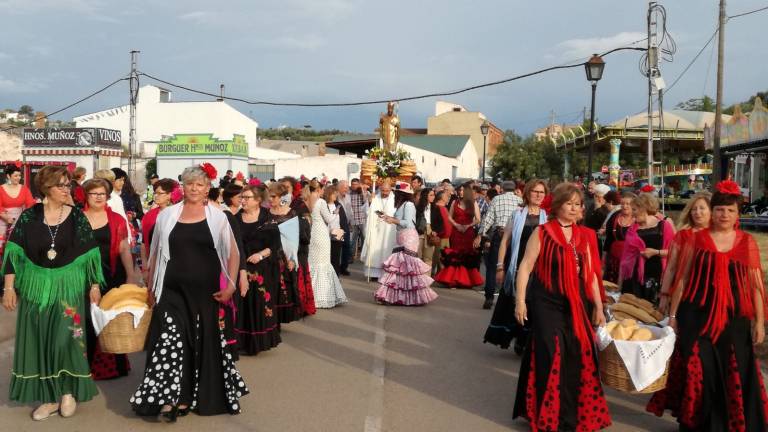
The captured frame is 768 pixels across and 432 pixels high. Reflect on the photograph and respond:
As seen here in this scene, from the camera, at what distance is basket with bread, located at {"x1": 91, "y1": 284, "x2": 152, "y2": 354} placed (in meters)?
5.27

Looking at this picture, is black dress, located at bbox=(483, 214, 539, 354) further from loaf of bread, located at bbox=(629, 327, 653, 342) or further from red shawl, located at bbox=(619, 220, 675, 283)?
loaf of bread, located at bbox=(629, 327, 653, 342)

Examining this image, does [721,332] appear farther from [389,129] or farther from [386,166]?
[389,129]

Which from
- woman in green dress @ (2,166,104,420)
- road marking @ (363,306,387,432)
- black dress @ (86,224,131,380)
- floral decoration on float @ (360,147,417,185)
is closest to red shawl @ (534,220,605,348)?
road marking @ (363,306,387,432)

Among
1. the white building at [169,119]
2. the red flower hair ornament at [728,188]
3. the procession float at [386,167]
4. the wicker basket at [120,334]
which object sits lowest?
the wicker basket at [120,334]

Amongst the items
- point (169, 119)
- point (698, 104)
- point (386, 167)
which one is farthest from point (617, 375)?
point (698, 104)

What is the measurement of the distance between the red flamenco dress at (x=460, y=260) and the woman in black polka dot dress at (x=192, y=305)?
25.3 ft

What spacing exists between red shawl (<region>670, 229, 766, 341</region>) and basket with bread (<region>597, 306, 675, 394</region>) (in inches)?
12.2

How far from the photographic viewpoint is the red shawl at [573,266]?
5.20 metres

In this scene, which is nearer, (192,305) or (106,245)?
(192,305)

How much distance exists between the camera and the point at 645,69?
704 inches

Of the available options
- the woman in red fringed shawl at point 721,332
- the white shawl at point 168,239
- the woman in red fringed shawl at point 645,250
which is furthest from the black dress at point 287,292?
the woman in red fringed shawl at point 721,332

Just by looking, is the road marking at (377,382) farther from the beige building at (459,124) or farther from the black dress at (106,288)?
the beige building at (459,124)

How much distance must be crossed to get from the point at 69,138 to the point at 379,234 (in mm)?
38671

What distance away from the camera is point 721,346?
16.6 ft
